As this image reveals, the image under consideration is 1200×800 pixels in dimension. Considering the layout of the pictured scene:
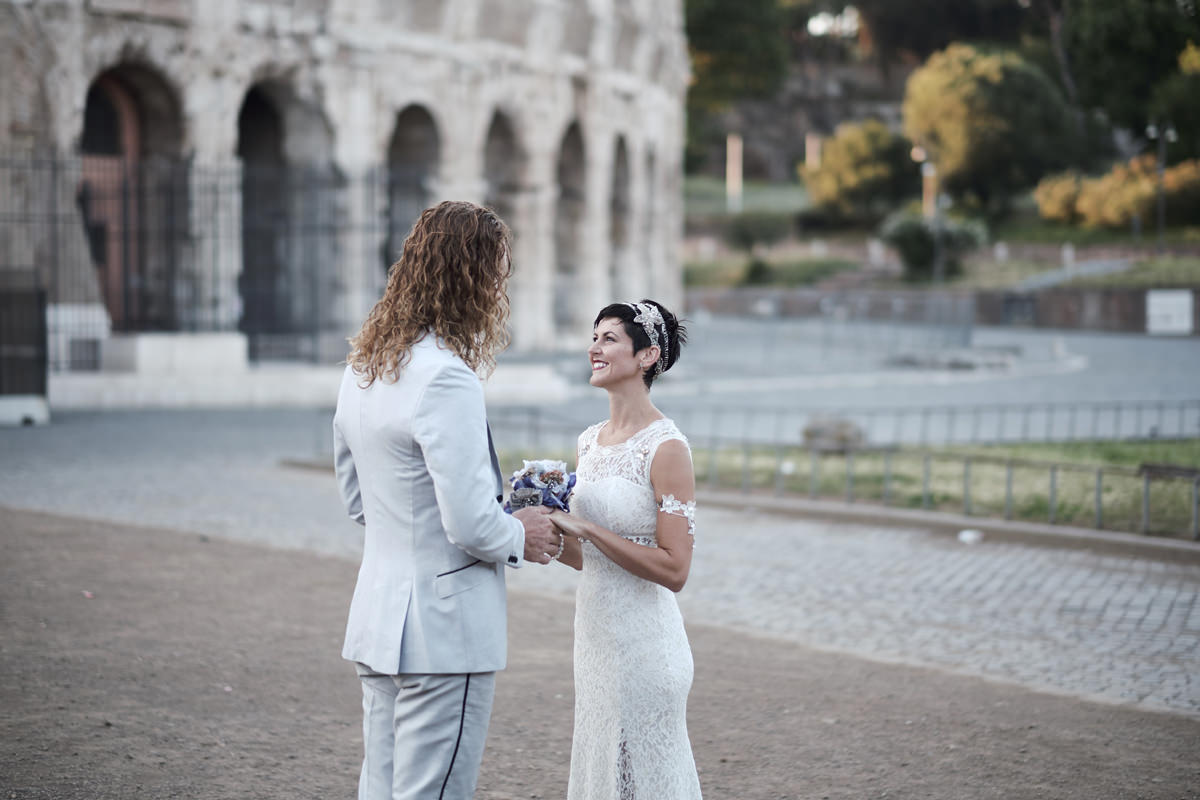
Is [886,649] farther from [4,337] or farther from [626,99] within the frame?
[626,99]

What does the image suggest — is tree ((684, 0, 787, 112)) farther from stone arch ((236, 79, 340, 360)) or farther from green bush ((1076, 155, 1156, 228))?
stone arch ((236, 79, 340, 360))

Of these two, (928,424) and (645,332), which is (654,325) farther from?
(928,424)

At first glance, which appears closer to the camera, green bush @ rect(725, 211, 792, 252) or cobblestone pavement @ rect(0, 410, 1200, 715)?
cobblestone pavement @ rect(0, 410, 1200, 715)

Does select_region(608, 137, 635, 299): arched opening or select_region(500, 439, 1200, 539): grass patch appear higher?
select_region(608, 137, 635, 299): arched opening

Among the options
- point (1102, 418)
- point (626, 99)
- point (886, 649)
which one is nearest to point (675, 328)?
point (886, 649)

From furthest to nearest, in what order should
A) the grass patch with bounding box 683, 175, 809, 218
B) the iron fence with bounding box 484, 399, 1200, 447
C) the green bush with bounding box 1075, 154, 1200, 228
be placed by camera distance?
the grass patch with bounding box 683, 175, 809, 218, the green bush with bounding box 1075, 154, 1200, 228, the iron fence with bounding box 484, 399, 1200, 447

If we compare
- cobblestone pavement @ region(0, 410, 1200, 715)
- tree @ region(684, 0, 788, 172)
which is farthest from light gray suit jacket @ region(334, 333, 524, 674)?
tree @ region(684, 0, 788, 172)

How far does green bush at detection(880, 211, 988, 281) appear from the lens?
52438mm

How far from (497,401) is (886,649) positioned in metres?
14.6

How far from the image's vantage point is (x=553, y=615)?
25.3 feet

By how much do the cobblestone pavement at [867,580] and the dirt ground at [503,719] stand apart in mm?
437

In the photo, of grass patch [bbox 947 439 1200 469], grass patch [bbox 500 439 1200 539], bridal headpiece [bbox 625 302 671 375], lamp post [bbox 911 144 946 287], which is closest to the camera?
bridal headpiece [bbox 625 302 671 375]

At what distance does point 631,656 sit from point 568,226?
29.6m

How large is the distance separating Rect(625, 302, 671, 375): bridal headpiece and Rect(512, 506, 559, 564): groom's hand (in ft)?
1.83
